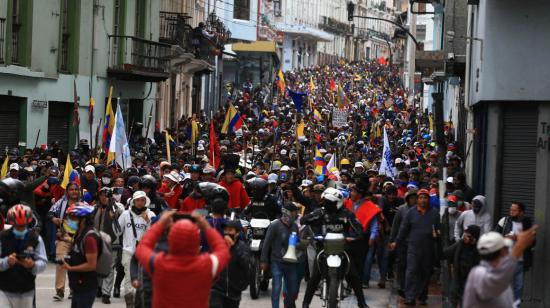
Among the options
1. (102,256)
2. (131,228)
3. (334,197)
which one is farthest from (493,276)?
(131,228)

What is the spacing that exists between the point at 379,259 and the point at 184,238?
10857mm

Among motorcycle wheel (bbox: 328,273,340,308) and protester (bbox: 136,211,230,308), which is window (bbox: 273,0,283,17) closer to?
motorcycle wheel (bbox: 328,273,340,308)

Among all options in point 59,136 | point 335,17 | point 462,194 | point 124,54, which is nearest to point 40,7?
point 59,136

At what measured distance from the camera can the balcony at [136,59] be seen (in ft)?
121

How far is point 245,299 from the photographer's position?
17578 millimetres

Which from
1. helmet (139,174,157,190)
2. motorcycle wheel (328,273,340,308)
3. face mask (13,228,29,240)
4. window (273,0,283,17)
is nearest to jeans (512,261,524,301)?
motorcycle wheel (328,273,340,308)

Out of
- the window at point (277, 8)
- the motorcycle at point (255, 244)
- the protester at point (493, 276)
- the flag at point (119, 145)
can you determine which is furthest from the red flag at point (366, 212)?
the window at point (277, 8)

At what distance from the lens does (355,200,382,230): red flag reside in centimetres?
1744

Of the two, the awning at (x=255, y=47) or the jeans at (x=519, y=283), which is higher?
the awning at (x=255, y=47)

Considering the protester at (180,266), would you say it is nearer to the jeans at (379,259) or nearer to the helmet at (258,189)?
the helmet at (258,189)

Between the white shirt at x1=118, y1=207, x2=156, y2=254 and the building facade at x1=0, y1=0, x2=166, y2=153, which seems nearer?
the white shirt at x1=118, y1=207, x2=156, y2=254

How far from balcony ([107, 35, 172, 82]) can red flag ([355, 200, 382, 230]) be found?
64.5 feet

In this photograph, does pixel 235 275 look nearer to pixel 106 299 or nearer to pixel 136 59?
pixel 106 299

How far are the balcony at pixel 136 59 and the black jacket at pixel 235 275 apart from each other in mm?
24209
